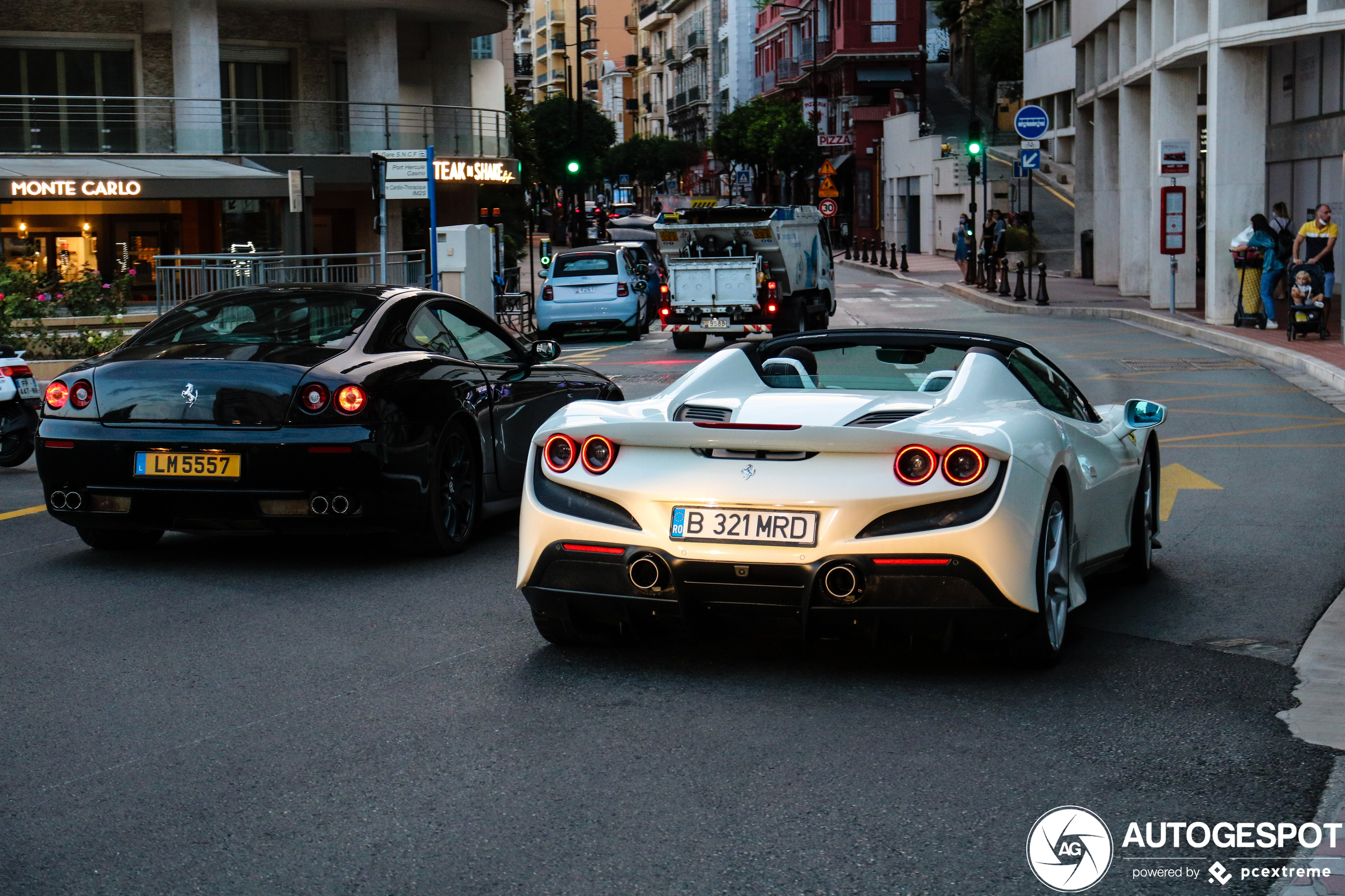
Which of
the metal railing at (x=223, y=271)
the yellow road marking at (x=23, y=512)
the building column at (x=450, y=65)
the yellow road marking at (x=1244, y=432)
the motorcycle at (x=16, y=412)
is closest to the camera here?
the yellow road marking at (x=23, y=512)

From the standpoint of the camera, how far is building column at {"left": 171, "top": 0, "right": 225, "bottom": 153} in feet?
125

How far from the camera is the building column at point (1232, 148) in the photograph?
84.1 ft

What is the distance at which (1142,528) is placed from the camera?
7844 millimetres

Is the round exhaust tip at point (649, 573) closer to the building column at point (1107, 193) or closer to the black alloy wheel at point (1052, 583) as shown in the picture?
the black alloy wheel at point (1052, 583)

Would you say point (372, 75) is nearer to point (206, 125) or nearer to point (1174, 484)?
point (206, 125)

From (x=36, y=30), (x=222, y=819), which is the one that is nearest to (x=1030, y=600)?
(x=222, y=819)

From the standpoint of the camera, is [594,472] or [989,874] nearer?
[989,874]

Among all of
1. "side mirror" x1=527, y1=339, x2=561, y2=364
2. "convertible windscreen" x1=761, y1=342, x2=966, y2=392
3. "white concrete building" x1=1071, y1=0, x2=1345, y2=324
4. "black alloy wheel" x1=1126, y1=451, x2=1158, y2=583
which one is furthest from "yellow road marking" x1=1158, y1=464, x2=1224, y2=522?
"white concrete building" x1=1071, y1=0, x2=1345, y2=324

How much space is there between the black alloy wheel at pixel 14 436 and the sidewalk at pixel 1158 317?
40.4 ft

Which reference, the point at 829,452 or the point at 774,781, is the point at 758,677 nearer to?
the point at 829,452

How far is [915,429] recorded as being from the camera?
19.2ft

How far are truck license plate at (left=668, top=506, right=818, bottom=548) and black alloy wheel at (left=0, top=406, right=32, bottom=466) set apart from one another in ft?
26.4

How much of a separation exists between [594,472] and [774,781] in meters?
1.60

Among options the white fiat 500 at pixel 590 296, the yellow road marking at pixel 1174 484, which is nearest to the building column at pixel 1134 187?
the white fiat 500 at pixel 590 296
